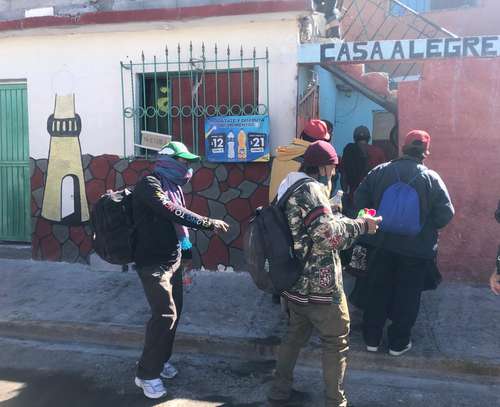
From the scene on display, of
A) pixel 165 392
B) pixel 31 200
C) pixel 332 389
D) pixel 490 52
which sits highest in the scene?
pixel 490 52

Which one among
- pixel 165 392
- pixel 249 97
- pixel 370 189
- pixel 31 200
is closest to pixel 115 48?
pixel 249 97

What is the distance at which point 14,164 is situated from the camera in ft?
23.5

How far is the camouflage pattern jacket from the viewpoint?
3.09 meters

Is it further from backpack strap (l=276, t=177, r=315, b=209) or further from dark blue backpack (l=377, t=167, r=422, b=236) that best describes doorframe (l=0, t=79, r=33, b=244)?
dark blue backpack (l=377, t=167, r=422, b=236)

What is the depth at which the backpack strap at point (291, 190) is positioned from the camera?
321 centimetres

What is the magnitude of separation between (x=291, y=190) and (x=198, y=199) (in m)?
3.20

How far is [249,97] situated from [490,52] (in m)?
2.56

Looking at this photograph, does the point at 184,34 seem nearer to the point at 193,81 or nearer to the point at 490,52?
the point at 193,81

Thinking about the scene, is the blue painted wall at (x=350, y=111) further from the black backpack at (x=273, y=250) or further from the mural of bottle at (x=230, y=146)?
the black backpack at (x=273, y=250)

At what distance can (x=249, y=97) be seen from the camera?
20.3 feet

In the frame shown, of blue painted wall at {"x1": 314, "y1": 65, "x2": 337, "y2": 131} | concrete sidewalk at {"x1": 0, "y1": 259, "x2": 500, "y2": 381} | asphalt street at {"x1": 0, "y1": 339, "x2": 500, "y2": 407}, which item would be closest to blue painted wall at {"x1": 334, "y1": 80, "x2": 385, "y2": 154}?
blue painted wall at {"x1": 314, "y1": 65, "x2": 337, "y2": 131}

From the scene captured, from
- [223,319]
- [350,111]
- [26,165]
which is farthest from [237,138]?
[350,111]

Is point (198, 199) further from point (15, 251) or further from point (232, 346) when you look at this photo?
point (15, 251)

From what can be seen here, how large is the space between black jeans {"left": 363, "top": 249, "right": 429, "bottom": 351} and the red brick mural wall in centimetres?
218
